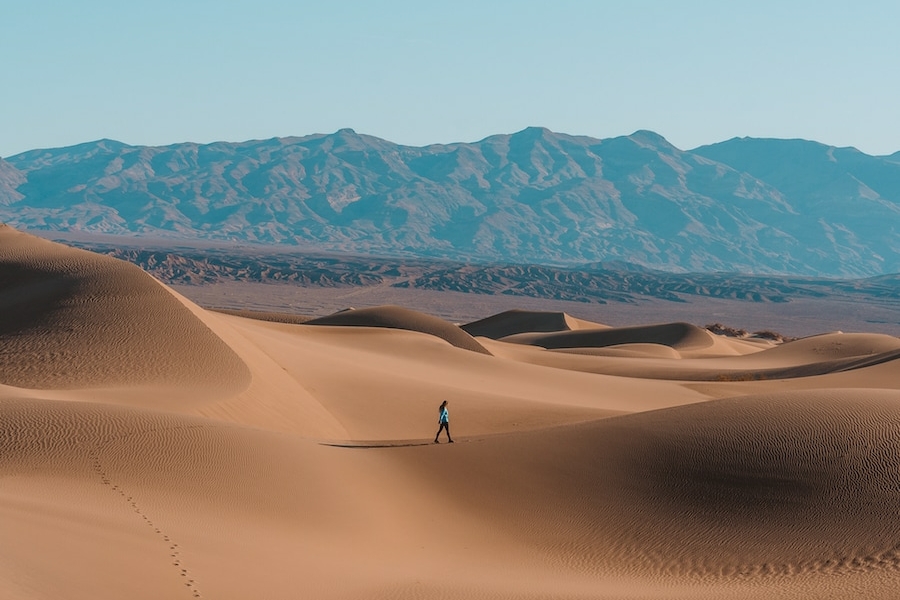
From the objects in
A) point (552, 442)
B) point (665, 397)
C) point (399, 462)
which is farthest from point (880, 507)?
point (665, 397)

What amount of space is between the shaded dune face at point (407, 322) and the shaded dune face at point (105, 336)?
712 inches

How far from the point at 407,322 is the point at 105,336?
975 inches

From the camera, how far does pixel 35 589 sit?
8125mm

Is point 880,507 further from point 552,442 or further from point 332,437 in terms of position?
point 332,437

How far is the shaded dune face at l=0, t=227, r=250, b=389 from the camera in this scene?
2152 centimetres

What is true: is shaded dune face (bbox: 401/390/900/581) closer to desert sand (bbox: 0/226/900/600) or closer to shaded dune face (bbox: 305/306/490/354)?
desert sand (bbox: 0/226/900/600)

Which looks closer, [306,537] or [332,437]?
[306,537]

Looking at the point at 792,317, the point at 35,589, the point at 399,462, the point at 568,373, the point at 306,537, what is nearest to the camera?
the point at 35,589

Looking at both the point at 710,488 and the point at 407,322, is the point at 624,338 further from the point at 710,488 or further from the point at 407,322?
the point at 710,488

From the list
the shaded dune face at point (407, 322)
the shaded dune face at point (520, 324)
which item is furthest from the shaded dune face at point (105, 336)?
the shaded dune face at point (520, 324)

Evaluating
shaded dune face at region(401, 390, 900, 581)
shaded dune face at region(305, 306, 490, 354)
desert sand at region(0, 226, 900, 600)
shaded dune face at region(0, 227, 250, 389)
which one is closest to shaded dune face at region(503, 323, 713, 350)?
shaded dune face at region(305, 306, 490, 354)

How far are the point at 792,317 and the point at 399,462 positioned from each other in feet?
430

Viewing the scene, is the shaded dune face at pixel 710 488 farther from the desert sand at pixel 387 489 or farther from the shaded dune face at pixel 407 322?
the shaded dune face at pixel 407 322

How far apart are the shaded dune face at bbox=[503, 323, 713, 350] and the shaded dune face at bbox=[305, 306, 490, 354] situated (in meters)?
14.5
